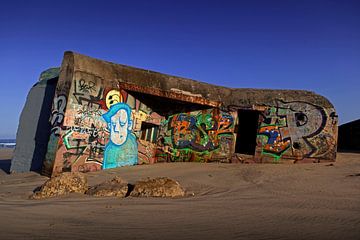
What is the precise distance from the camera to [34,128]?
32.2 ft

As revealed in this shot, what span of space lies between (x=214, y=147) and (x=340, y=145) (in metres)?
9.19

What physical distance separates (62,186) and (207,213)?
284 centimetres

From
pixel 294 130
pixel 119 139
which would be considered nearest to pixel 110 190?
pixel 119 139

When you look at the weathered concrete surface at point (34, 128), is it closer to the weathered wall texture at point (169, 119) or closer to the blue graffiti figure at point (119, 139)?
the weathered wall texture at point (169, 119)

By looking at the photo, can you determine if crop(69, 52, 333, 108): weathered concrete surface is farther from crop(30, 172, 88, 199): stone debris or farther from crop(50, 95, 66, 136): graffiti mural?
crop(30, 172, 88, 199): stone debris

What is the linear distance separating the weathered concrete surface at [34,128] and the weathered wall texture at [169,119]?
118 cm

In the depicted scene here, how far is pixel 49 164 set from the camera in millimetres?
8164

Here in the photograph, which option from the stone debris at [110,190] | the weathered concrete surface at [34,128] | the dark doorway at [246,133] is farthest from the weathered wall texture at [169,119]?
the stone debris at [110,190]

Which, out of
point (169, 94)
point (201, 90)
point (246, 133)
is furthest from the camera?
point (246, 133)

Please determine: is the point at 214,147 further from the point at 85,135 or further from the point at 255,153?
the point at 85,135

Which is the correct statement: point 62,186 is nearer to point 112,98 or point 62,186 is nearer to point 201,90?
point 112,98

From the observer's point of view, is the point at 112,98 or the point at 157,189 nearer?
the point at 157,189

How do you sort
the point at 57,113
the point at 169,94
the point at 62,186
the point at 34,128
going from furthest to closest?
1. the point at 169,94
2. the point at 34,128
3. the point at 57,113
4. the point at 62,186

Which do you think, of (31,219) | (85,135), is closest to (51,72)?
(85,135)
